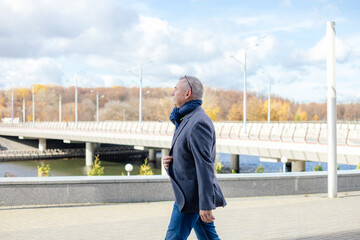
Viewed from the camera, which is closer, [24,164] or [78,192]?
[78,192]

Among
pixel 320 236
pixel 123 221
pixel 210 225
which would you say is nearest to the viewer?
pixel 210 225

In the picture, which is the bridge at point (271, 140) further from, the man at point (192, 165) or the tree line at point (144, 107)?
the tree line at point (144, 107)

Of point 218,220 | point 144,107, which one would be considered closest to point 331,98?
point 218,220

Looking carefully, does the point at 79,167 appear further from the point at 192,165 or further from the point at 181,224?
the point at 192,165

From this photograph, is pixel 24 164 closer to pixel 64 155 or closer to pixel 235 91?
pixel 64 155

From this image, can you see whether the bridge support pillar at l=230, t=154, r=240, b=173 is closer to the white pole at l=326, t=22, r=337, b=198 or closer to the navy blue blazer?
the white pole at l=326, t=22, r=337, b=198

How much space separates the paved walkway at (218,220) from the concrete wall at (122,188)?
23 cm

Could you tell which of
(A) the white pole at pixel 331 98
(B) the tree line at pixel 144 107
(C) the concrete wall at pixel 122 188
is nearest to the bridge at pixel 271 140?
(A) the white pole at pixel 331 98

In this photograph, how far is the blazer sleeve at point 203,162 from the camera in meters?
3.38

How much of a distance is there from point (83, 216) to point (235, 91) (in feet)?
457

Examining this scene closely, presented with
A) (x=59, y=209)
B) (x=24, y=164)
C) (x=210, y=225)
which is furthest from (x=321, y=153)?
(x=24, y=164)

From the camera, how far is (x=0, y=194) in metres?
8.25

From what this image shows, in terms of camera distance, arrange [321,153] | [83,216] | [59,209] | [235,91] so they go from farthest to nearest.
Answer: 1. [235,91]
2. [321,153]
3. [59,209]
4. [83,216]

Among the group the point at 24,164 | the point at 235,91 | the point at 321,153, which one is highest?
the point at 235,91
